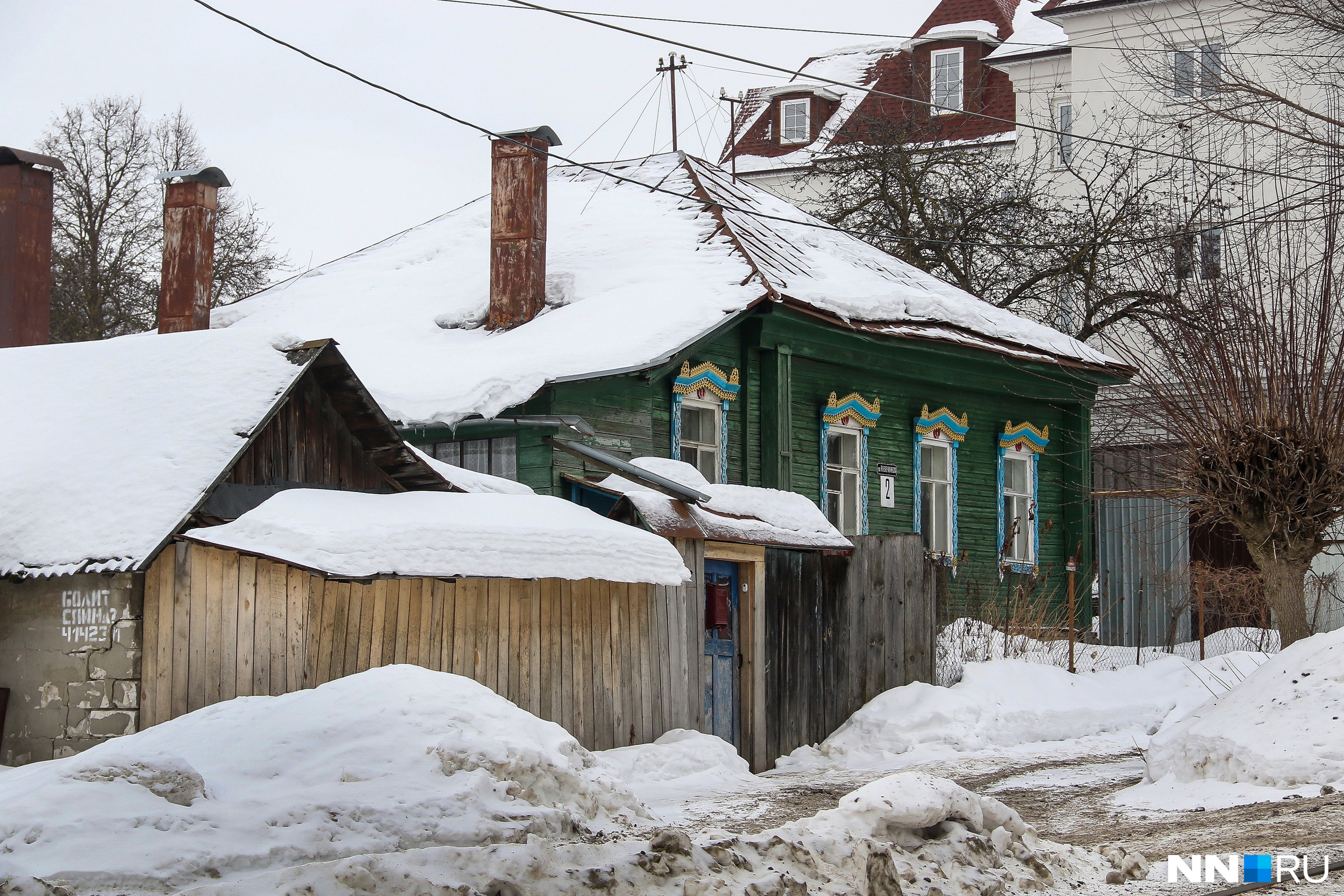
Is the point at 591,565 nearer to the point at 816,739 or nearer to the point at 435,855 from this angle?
the point at 816,739

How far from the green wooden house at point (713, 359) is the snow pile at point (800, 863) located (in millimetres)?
5863

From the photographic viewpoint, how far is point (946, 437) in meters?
19.8

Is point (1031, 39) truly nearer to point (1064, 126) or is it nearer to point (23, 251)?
point (1064, 126)

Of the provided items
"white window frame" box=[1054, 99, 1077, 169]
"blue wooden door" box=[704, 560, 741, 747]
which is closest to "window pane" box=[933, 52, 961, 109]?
"white window frame" box=[1054, 99, 1077, 169]

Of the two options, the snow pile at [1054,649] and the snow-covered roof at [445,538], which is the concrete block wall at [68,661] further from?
the snow pile at [1054,649]

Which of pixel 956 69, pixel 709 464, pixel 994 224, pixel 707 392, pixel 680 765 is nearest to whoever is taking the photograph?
pixel 680 765

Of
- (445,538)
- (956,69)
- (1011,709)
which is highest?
(956,69)

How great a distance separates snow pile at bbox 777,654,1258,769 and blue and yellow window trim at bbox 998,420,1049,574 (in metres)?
4.61

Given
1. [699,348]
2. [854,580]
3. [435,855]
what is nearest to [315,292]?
[699,348]

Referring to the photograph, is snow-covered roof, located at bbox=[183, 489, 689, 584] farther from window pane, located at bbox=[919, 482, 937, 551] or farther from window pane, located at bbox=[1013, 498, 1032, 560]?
window pane, located at bbox=[1013, 498, 1032, 560]

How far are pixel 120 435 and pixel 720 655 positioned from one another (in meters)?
5.25

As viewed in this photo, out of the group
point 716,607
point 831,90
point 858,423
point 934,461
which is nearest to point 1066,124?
point 831,90

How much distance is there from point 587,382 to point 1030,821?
23.3 ft

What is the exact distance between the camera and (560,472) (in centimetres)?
1311
